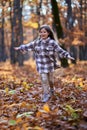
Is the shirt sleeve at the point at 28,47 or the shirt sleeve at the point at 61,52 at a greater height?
the shirt sleeve at the point at 28,47

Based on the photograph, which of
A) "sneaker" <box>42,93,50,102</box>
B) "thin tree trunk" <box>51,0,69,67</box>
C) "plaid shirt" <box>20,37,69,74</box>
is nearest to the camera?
"sneaker" <box>42,93,50,102</box>

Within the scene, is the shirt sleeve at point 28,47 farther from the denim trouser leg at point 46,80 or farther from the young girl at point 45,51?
the denim trouser leg at point 46,80

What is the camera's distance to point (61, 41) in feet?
76.8

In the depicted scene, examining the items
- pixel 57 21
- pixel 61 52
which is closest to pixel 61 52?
pixel 61 52

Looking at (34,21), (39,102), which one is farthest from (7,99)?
(34,21)

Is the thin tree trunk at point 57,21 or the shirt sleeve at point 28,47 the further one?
the thin tree trunk at point 57,21

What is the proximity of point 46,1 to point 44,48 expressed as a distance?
3303 centimetres

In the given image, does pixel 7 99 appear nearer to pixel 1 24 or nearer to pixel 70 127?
pixel 70 127

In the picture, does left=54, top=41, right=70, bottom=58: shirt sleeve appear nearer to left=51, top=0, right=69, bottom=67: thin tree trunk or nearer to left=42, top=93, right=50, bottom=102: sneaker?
left=42, top=93, right=50, bottom=102: sneaker

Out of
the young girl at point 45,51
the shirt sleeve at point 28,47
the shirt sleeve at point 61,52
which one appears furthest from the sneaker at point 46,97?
the shirt sleeve at point 28,47

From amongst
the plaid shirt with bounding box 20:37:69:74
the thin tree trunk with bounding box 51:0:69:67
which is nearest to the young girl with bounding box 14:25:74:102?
the plaid shirt with bounding box 20:37:69:74

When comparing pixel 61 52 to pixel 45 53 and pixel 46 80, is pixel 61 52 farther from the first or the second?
pixel 46 80

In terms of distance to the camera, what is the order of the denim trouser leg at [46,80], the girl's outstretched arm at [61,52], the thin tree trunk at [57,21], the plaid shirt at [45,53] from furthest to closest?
1. the thin tree trunk at [57,21]
2. the denim trouser leg at [46,80]
3. the plaid shirt at [45,53]
4. the girl's outstretched arm at [61,52]

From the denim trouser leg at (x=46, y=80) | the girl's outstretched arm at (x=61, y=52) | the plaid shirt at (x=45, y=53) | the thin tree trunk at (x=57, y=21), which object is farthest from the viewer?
the thin tree trunk at (x=57, y=21)
